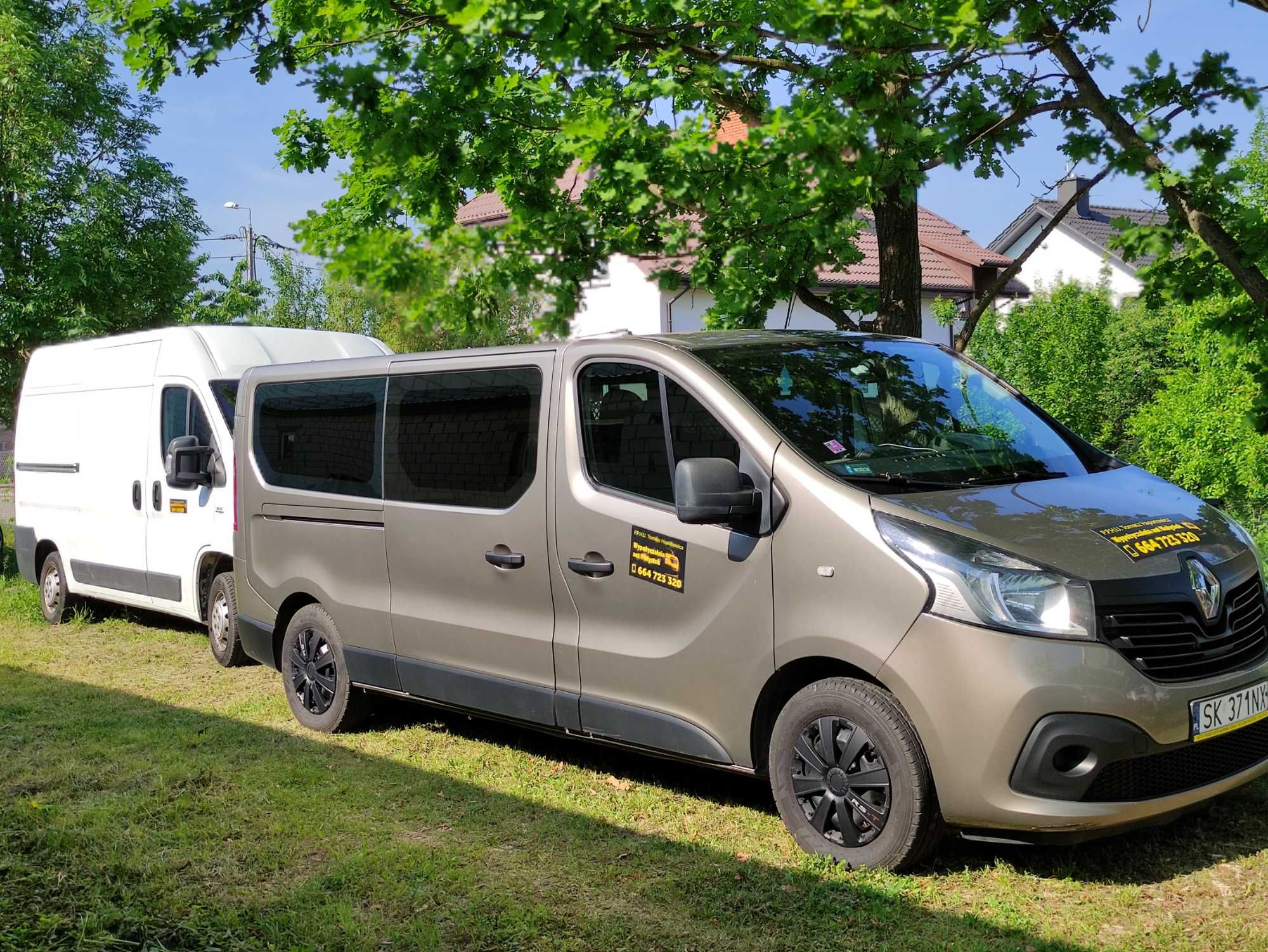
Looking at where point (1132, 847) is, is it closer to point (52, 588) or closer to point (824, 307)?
point (824, 307)

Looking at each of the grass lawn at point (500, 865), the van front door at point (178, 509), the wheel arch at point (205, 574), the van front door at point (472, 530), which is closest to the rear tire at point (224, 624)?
the wheel arch at point (205, 574)

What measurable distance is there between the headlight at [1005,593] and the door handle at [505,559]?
2053mm

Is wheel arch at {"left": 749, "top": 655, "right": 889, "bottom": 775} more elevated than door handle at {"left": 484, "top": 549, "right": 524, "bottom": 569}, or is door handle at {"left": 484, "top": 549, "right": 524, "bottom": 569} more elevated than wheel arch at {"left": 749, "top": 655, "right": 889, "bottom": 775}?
door handle at {"left": 484, "top": 549, "right": 524, "bottom": 569}

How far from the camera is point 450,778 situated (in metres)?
6.04

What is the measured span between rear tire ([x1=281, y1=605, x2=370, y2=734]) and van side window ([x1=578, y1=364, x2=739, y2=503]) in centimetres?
223

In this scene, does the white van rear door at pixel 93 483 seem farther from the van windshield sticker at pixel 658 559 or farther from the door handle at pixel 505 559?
the van windshield sticker at pixel 658 559

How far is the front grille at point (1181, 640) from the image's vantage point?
4133 mm

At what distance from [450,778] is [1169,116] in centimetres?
579

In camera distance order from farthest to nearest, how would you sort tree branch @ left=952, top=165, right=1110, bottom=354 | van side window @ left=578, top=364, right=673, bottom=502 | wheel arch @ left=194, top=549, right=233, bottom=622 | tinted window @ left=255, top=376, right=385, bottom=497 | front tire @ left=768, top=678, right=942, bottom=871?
wheel arch @ left=194, top=549, right=233, bottom=622, tree branch @ left=952, top=165, right=1110, bottom=354, tinted window @ left=255, top=376, right=385, bottom=497, van side window @ left=578, top=364, right=673, bottom=502, front tire @ left=768, top=678, right=942, bottom=871

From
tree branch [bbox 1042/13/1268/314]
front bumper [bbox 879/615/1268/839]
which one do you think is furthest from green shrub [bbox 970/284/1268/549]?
front bumper [bbox 879/615/1268/839]

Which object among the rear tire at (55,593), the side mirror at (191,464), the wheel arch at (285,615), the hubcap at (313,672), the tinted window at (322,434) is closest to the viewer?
the tinted window at (322,434)

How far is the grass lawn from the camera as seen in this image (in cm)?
407

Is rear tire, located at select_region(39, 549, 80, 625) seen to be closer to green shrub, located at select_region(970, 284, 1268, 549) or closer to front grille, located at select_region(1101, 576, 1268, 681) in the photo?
front grille, located at select_region(1101, 576, 1268, 681)

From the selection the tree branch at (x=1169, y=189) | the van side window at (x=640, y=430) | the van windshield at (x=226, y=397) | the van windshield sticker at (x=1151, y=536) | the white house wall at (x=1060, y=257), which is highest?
the white house wall at (x=1060, y=257)
